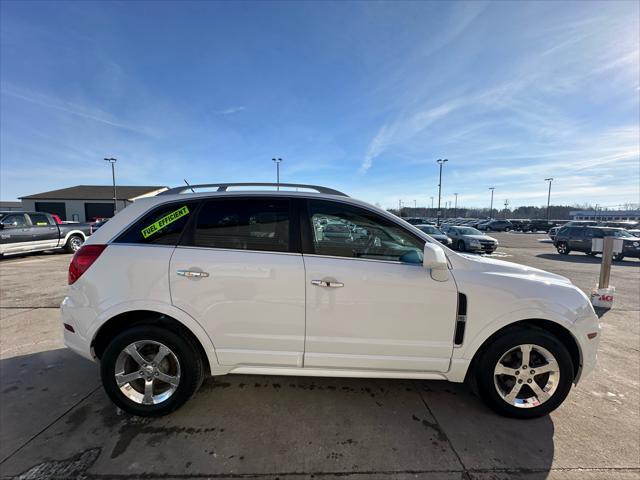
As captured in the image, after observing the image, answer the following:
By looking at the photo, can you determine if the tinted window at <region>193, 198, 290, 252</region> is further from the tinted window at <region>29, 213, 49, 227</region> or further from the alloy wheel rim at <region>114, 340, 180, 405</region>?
the tinted window at <region>29, 213, 49, 227</region>

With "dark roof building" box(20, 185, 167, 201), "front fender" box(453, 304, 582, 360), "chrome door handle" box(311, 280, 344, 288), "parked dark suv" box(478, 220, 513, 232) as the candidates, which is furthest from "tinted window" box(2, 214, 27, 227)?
"parked dark suv" box(478, 220, 513, 232)

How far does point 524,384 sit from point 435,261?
144 centimetres

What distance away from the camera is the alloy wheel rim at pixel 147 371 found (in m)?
2.35

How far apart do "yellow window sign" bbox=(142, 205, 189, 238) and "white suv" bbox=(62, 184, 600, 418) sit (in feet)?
0.03

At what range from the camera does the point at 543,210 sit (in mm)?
93562

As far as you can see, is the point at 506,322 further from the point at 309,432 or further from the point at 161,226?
the point at 161,226

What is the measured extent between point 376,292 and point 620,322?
220 inches

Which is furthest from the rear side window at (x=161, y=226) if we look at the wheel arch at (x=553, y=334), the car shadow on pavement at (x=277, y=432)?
the wheel arch at (x=553, y=334)

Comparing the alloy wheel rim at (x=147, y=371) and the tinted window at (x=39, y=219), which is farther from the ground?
the tinted window at (x=39, y=219)

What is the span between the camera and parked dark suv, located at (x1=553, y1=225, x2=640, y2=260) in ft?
44.3

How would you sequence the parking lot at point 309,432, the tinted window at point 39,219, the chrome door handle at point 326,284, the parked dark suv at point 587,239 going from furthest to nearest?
the parked dark suv at point 587,239, the tinted window at point 39,219, the chrome door handle at point 326,284, the parking lot at point 309,432

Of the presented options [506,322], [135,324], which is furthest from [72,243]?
[506,322]

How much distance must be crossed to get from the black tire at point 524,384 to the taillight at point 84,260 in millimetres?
3417

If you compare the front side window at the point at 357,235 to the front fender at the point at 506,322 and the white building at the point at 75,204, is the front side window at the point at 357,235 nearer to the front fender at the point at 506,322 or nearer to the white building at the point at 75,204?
the front fender at the point at 506,322
